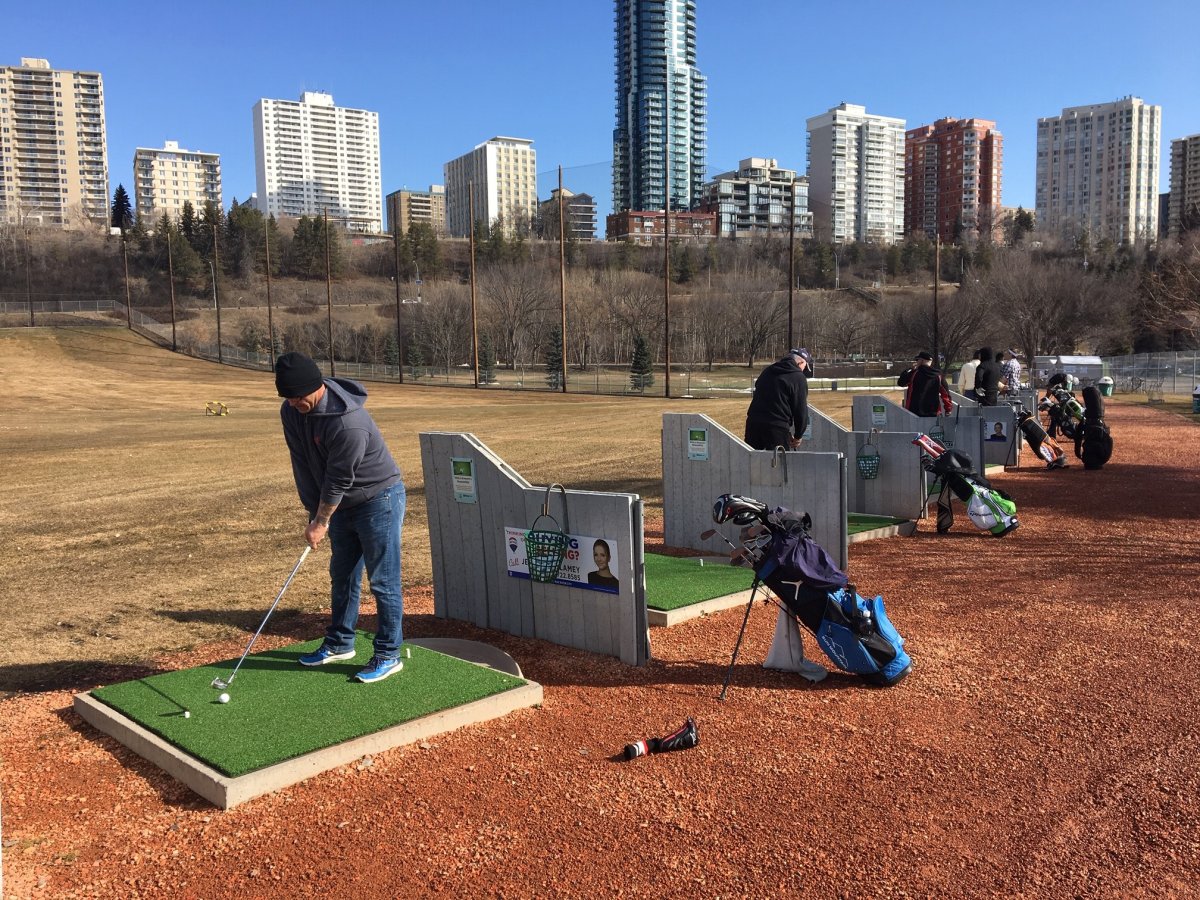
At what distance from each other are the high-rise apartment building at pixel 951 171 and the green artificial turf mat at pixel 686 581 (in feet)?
615

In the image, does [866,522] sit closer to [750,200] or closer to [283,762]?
[283,762]

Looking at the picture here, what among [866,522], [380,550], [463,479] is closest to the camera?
[380,550]

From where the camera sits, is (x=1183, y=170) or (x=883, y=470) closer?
(x=883, y=470)

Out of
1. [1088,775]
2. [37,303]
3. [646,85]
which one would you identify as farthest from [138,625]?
[646,85]

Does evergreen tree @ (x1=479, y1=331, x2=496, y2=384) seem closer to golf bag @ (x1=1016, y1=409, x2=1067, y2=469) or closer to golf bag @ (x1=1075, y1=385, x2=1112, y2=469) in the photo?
golf bag @ (x1=1016, y1=409, x2=1067, y2=469)

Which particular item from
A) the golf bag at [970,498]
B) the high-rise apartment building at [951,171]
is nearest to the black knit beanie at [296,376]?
the golf bag at [970,498]

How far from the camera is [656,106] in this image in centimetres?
18962

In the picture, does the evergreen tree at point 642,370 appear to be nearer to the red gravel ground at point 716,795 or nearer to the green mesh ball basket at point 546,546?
the green mesh ball basket at point 546,546

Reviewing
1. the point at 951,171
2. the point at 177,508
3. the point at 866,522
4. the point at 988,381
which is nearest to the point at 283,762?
the point at 866,522

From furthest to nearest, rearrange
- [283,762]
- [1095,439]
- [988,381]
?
[988,381], [1095,439], [283,762]

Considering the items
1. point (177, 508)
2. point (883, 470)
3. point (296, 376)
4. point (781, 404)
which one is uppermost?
point (296, 376)

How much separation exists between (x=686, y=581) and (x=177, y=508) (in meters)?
8.52

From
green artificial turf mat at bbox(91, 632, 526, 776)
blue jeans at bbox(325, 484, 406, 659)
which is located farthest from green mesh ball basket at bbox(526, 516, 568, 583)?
blue jeans at bbox(325, 484, 406, 659)

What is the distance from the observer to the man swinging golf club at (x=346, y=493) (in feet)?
17.7
